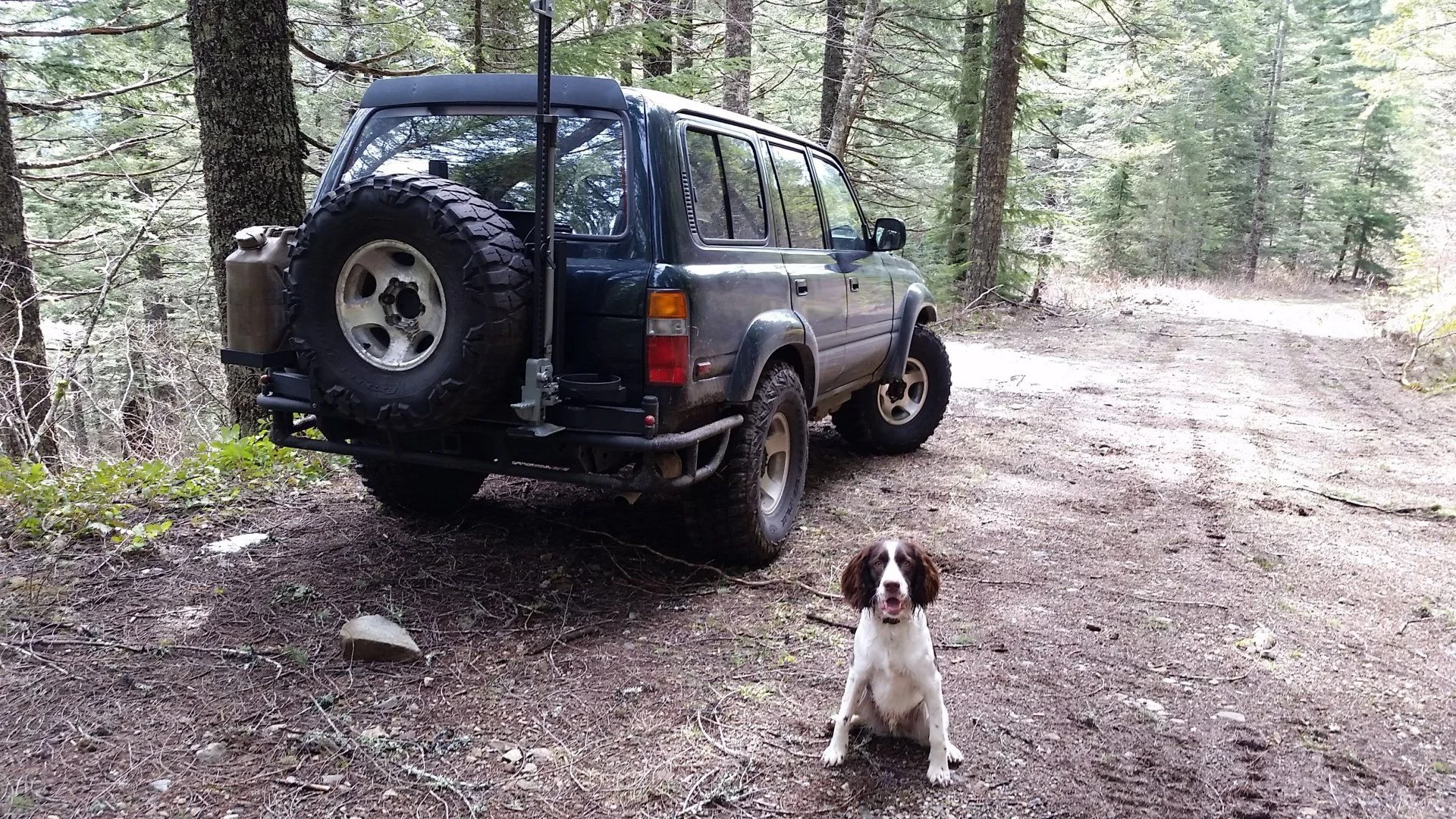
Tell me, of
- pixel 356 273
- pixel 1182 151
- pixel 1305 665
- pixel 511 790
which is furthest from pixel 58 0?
pixel 1182 151

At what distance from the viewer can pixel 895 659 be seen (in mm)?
2693

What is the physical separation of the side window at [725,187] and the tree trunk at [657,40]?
5333 mm

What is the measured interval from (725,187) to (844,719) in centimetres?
257

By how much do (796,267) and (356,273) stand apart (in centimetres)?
228

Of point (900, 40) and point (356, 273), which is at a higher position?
point (900, 40)

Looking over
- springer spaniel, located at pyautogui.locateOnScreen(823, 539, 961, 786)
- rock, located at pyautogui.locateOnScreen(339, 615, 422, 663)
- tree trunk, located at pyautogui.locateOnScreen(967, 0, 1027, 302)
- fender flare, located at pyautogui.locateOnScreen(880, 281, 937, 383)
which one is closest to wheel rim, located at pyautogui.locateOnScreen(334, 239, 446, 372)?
rock, located at pyautogui.locateOnScreen(339, 615, 422, 663)

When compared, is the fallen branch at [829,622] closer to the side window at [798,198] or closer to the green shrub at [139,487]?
the side window at [798,198]

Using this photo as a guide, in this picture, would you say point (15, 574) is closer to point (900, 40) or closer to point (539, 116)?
point (539, 116)

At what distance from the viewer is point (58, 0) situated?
9.64 metres

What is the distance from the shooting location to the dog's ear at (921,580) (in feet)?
8.98

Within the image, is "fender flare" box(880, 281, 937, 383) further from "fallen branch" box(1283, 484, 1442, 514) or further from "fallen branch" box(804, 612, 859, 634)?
"fallen branch" box(1283, 484, 1442, 514)

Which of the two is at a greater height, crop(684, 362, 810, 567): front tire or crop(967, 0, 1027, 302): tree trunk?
crop(967, 0, 1027, 302): tree trunk

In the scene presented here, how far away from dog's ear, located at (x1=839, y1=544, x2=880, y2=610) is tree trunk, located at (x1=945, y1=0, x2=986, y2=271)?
573 inches

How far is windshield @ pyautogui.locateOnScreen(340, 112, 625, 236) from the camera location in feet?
12.1
